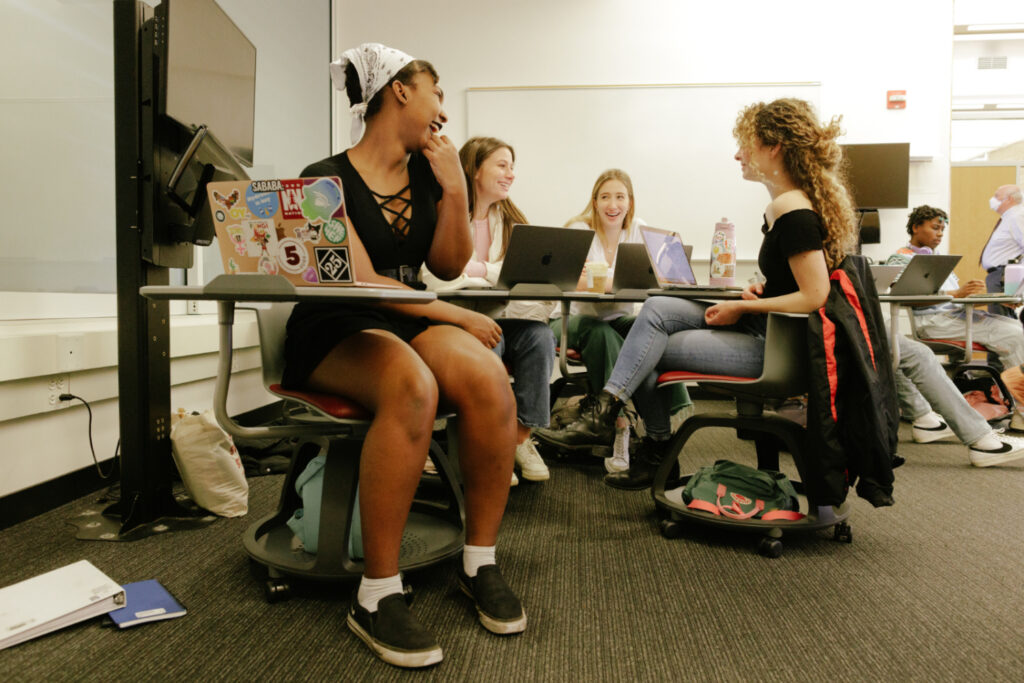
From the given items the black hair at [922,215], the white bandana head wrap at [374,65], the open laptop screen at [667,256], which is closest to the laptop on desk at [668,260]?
the open laptop screen at [667,256]

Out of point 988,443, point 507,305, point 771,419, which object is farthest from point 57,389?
point 988,443

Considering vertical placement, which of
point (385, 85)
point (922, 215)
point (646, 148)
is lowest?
point (385, 85)

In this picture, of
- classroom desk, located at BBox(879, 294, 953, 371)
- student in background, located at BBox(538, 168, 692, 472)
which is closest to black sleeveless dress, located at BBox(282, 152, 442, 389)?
student in background, located at BBox(538, 168, 692, 472)

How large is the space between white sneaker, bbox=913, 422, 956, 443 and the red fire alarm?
2.36m

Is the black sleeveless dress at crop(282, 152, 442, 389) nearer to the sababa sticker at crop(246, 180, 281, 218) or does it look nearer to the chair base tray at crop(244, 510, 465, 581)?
the sababa sticker at crop(246, 180, 281, 218)

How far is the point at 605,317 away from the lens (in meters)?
2.58

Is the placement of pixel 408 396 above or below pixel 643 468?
above

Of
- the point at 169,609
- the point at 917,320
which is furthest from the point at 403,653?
the point at 917,320

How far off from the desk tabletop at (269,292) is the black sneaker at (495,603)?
0.55 meters

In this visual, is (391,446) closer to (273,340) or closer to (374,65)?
(273,340)

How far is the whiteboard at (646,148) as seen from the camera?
435 cm

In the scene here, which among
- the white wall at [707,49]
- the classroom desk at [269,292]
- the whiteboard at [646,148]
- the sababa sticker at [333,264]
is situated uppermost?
the white wall at [707,49]

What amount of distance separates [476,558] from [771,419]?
882 mm

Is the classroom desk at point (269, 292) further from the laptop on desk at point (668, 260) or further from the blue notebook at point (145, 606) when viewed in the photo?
the laptop on desk at point (668, 260)
